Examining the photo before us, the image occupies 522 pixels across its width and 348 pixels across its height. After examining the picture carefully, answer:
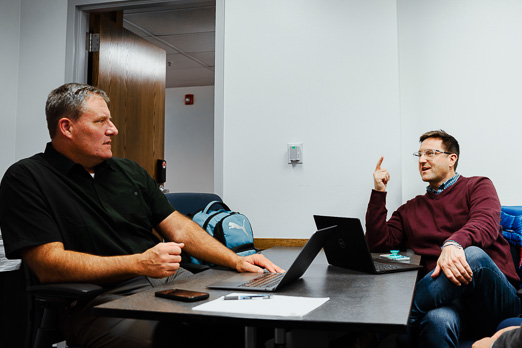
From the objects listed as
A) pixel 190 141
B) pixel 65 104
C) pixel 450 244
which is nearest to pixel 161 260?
pixel 65 104

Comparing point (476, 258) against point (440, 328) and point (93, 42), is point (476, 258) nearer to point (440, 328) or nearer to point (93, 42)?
point (440, 328)

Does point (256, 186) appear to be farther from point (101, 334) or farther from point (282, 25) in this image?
point (101, 334)

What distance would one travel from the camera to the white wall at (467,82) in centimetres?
262

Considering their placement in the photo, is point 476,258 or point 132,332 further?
point 476,258

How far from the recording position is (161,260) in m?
1.43

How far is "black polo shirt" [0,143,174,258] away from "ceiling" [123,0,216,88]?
1681mm

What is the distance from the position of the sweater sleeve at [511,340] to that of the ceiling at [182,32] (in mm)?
2693

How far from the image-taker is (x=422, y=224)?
234 cm

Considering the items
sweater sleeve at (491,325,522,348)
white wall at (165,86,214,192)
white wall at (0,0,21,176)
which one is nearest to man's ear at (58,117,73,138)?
sweater sleeve at (491,325,522,348)

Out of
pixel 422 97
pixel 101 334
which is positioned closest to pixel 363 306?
pixel 101 334

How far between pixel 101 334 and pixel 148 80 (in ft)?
9.13

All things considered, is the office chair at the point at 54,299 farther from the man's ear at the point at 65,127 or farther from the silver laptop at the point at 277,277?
the man's ear at the point at 65,127

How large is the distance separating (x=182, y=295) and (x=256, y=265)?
53 cm

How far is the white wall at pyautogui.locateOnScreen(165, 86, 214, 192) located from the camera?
6.84m
